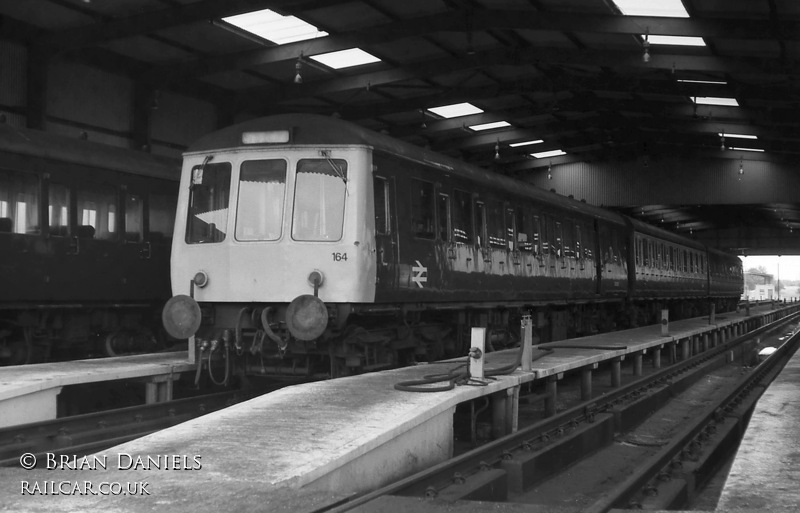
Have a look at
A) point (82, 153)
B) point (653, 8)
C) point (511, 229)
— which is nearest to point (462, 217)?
point (511, 229)

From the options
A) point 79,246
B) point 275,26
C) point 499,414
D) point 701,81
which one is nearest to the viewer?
point 499,414

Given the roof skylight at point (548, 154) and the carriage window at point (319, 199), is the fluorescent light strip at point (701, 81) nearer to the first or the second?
the roof skylight at point (548, 154)

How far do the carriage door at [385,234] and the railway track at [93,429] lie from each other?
2.37 metres

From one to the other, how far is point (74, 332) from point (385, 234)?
526 centimetres

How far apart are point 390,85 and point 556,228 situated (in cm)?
701

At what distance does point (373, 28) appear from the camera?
16641 millimetres

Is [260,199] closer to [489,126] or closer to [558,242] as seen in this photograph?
[558,242]

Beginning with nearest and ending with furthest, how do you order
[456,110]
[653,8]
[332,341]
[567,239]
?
[332,341] → [653,8] → [567,239] → [456,110]

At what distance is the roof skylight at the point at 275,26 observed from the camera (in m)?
15.9

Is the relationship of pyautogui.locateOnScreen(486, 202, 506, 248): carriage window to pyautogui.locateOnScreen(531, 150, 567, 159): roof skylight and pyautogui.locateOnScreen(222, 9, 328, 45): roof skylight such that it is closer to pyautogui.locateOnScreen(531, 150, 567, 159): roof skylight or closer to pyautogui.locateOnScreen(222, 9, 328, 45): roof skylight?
pyautogui.locateOnScreen(222, 9, 328, 45): roof skylight

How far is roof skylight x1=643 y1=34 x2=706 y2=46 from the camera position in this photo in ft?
55.6

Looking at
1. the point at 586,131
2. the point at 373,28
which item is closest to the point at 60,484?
the point at 373,28

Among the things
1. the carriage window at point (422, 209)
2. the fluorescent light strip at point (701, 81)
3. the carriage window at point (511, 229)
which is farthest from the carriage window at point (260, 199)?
the fluorescent light strip at point (701, 81)

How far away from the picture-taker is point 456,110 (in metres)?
23.9
